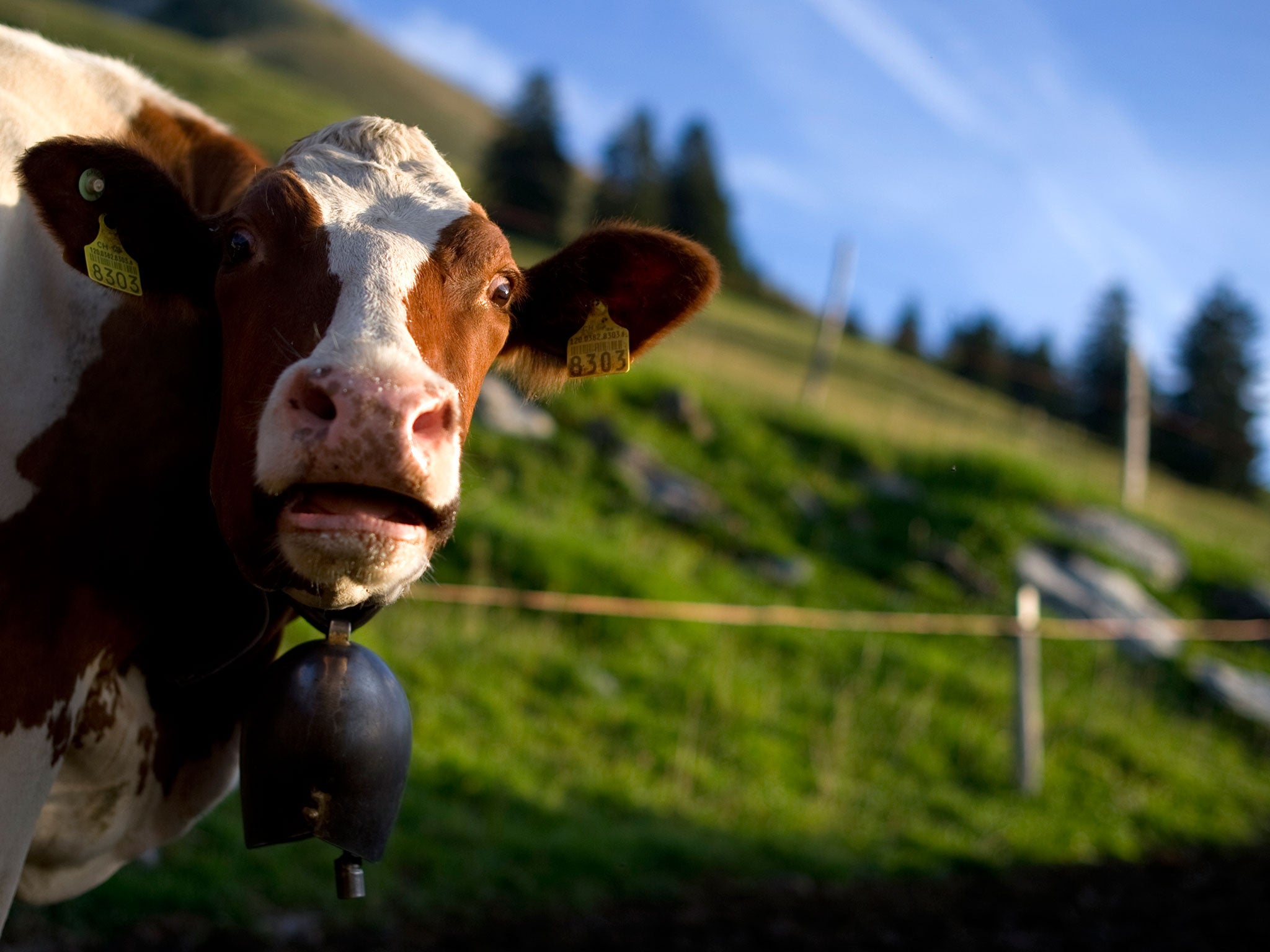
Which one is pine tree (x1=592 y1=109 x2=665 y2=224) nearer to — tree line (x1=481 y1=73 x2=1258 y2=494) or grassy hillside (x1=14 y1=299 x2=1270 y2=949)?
tree line (x1=481 y1=73 x2=1258 y2=494)

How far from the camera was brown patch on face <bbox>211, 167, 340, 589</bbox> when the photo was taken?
2.06 m

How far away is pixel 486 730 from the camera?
6.71 metres

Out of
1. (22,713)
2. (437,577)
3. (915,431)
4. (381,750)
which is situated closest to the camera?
(22,713)

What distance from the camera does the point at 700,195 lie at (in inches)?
2458

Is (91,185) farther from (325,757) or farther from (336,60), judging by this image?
(336,60)

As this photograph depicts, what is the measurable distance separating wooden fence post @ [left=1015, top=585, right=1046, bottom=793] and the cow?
20.3ft

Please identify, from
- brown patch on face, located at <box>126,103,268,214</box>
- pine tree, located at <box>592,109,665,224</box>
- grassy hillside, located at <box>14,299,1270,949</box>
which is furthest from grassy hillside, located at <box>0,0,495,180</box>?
brown patch on face, located at <box>126,103,268,214</box>

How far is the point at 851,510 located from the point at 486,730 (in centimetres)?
814

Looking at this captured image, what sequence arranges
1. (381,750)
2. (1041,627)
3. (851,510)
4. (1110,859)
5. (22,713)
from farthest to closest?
1. (851,510)
2. (1041,627)
3. (1110,859)
4. (381,750)
5. (22,713)

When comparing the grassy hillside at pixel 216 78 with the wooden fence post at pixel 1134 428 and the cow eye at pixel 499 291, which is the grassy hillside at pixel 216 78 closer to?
the wooden fence post at pixel 1134 428

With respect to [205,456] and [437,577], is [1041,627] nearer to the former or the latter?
[437,577]

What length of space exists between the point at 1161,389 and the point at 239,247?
37.1 m

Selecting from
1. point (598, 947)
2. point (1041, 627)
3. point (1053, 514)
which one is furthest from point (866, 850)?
point (1053, 514)

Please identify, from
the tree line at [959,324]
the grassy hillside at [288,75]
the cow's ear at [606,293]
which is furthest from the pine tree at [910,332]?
the cow's ear at [606,293]
